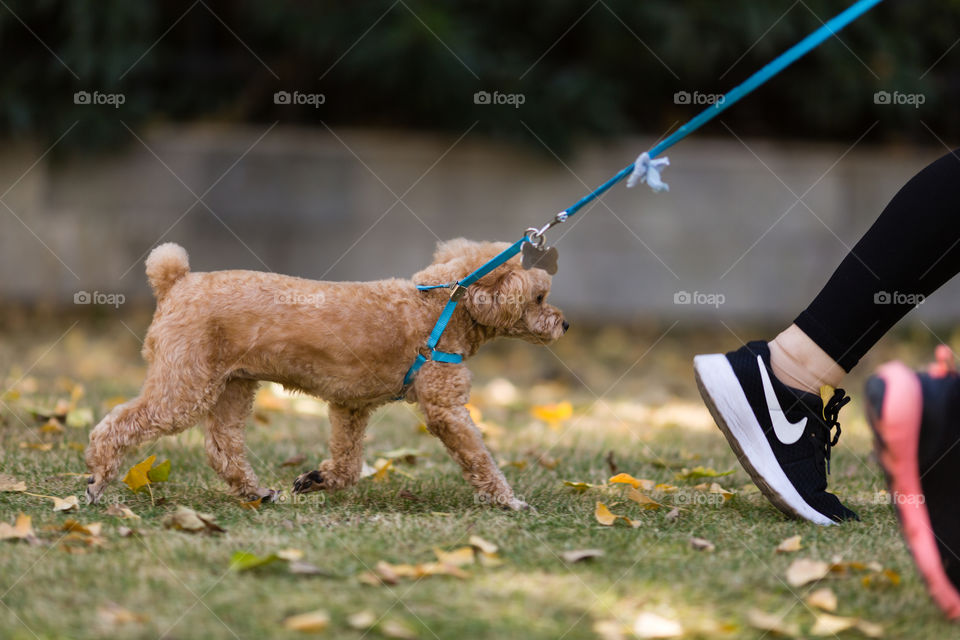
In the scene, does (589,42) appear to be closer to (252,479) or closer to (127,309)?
(127,309)

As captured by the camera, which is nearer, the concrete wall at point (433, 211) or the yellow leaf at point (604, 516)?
the yellow leaf at point (604, 516)

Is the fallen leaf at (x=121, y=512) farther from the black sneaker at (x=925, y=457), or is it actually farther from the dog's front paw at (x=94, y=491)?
the black sneaker at (x=925, y=457)

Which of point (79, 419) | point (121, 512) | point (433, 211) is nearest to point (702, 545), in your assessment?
point (121, 512)

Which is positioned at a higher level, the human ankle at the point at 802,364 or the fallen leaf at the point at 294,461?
the human ankle at the point at 802,364

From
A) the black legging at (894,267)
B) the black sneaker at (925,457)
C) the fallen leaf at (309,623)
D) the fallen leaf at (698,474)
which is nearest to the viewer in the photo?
the fallen leaf at (309,623)

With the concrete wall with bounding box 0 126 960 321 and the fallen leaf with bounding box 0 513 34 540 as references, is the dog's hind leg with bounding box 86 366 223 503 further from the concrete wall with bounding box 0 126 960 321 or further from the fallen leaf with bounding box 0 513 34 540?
the concrete wall with bounding box 0 126 960 321

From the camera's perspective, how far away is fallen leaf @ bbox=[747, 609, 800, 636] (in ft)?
7.06

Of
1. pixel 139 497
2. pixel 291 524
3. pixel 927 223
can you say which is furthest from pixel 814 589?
pixel 139 497

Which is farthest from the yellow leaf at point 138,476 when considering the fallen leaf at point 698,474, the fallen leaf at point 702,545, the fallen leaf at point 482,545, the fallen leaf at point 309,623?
the fallen leaf at point 698,474

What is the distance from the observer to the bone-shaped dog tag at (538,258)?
3.21m

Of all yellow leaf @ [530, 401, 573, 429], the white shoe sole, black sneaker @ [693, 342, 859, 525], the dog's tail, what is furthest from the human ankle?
the dog's tail

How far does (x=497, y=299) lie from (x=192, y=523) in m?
1.18

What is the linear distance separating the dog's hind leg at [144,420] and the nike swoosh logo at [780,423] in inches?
69.1

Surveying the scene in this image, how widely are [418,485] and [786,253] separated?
569 centimetres
